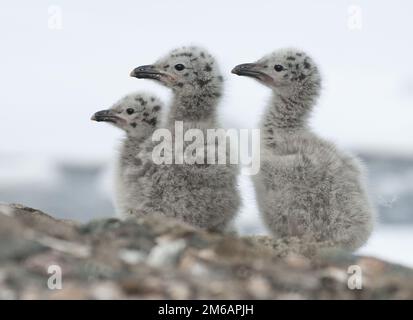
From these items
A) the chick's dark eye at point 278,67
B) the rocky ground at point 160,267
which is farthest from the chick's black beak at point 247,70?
the rocky ground at point 160,267

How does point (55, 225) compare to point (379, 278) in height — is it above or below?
above

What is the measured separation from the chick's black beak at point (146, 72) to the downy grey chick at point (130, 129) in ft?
0.93

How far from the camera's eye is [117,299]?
5613mm

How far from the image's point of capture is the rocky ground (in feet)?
18.8

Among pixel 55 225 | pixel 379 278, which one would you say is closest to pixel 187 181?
pixel 55 225

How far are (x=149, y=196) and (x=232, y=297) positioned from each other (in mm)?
2574

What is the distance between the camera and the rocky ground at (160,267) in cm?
574

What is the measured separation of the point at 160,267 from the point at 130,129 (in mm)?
2744

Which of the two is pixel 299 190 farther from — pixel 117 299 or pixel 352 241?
pixel 117 299

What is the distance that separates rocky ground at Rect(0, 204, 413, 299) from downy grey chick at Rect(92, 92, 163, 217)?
4.98 ft

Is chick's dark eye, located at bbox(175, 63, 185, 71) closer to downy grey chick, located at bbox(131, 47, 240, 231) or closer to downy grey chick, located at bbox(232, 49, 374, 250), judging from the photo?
downy grey chick, located at bbox(131, 47, 240, 231)

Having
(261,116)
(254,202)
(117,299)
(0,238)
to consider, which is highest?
(261,116)

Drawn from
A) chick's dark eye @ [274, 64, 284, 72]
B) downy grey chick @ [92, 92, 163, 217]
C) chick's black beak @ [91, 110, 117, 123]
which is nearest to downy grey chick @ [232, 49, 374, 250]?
chick's dark eye @ [274, 64, 284, 72]

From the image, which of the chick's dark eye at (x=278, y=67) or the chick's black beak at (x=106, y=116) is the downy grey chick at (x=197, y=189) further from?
the chick's dark eye at (x=278, y=67)
